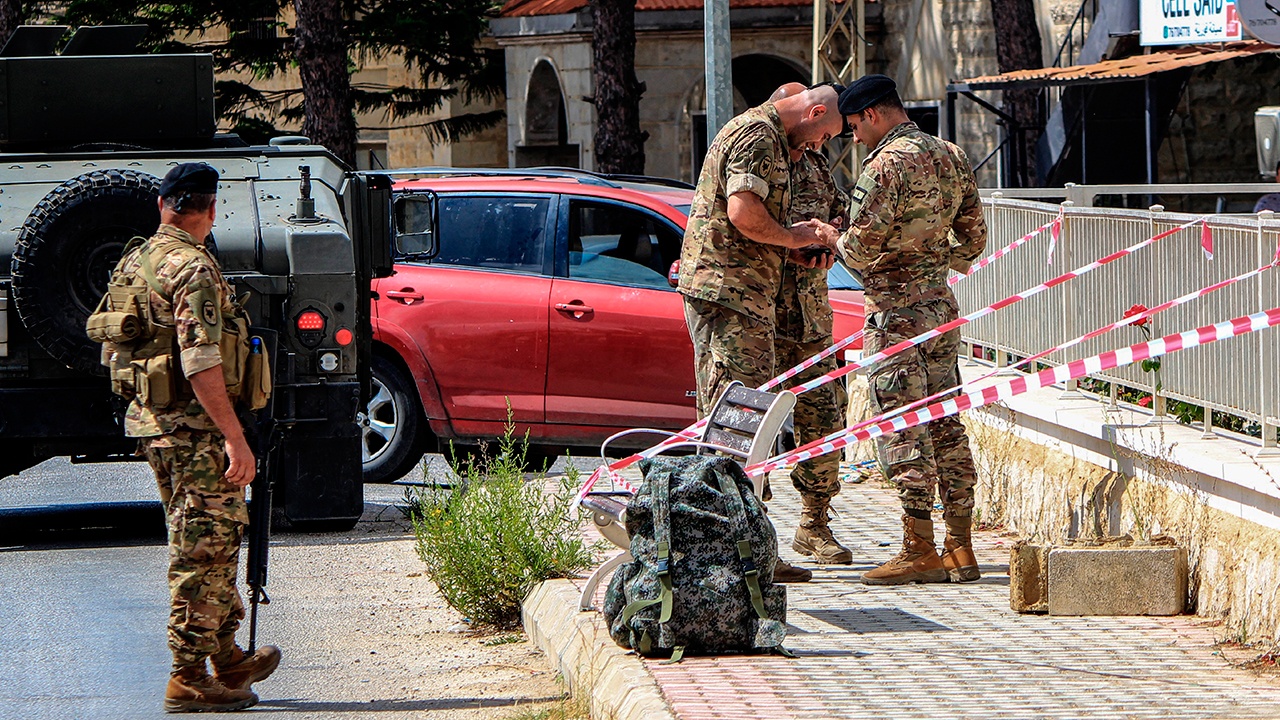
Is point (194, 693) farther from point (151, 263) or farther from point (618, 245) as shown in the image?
point (618, 245)

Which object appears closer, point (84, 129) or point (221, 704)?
point (221, 704)

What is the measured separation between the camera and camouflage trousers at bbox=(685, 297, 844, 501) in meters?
6.91

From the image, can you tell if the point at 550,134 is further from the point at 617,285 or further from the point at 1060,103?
the point at 617,285

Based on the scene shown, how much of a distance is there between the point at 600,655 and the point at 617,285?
483 centimetres

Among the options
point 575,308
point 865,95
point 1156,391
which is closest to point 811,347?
point 865,95

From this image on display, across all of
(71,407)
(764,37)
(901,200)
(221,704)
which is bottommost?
(221,704)

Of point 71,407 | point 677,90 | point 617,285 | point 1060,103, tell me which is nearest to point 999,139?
point 1060,103

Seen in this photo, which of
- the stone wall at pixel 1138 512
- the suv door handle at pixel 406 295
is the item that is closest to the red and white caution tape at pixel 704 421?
the stone wall at pixel 1138 512

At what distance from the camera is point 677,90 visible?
27.7 m

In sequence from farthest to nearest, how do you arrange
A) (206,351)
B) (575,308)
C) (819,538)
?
(575,308) → (819,538) → (206,351)

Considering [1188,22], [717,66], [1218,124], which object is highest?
[1188,22]

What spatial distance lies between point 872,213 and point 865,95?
0.46 metres

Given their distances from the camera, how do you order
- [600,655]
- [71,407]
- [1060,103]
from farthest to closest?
1. [1060,103]
2. [71,407]
3. [600,655]

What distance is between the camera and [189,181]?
19.5 feet
